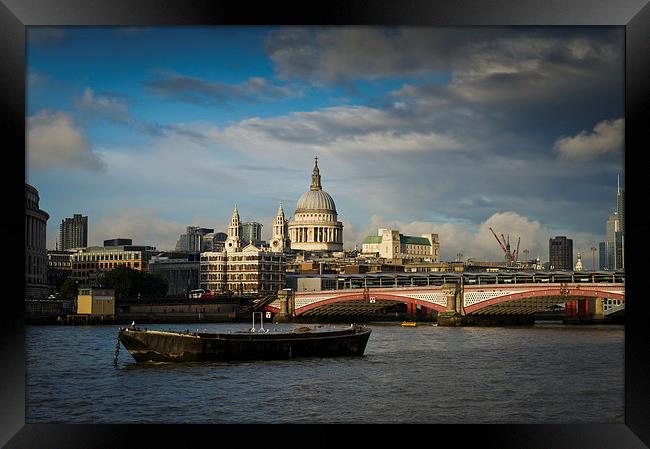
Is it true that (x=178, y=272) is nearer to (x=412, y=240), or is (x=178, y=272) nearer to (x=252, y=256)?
(x=252, y=256)

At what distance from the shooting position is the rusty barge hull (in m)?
20.9

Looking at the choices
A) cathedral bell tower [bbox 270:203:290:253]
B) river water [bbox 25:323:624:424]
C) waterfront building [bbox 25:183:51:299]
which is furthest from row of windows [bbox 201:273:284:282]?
river water [bbox 25:323:624:424]

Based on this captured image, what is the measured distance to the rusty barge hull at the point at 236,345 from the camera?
824 inches

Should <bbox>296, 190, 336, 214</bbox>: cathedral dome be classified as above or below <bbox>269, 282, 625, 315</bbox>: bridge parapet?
above

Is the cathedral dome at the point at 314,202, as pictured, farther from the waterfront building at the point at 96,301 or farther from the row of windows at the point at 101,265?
the waterfront building at the point at 96,301

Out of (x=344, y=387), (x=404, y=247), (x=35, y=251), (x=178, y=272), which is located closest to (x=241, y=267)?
(x=178, y=272)

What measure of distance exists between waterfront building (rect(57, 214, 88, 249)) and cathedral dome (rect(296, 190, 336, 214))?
42.2 meters

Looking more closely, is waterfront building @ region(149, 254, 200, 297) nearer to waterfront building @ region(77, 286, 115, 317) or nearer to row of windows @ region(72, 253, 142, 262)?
row of windows @ region(72, 253, 142, 262)

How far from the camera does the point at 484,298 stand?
40.7 metres

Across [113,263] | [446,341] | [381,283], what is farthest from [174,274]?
[446,341]
